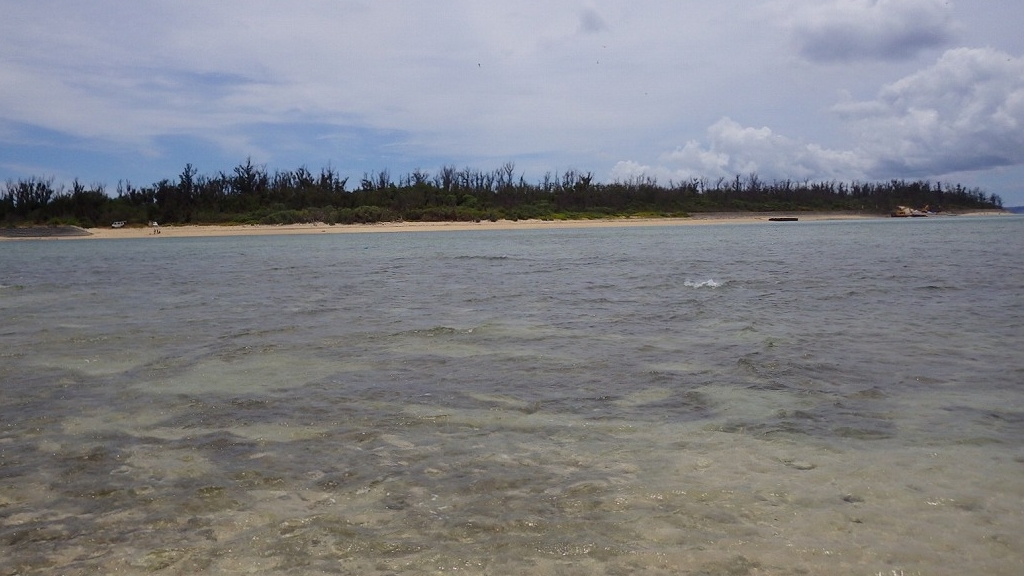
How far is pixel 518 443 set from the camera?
4133mm

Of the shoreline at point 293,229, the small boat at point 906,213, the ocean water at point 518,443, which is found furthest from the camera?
the small boat at point 906,213

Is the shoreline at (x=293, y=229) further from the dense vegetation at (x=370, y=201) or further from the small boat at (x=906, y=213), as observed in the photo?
the small boat at (x=906, y=213)

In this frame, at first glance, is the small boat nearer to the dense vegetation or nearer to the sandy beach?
the dense vegetation

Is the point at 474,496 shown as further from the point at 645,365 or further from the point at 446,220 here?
the point at 446,220

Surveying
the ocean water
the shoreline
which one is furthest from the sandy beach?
the ocean water

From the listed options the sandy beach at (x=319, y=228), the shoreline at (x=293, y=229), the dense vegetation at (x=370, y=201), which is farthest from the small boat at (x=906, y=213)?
the shoreline at (x=293, y=229)

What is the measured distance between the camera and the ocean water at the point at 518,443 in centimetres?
281

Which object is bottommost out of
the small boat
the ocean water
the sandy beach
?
the ocean water

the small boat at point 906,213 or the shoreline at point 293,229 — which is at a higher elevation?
the small boat at point 906,213

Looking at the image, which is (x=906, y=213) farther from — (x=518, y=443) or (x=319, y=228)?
(x=518, y=443)

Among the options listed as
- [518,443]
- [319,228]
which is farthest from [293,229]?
[518,443]

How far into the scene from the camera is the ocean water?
2.81 m

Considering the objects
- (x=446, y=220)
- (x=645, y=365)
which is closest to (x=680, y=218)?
(x=446, y=220)

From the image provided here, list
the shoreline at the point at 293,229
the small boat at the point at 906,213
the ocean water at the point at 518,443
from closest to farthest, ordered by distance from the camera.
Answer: the ocean water at the point at 518,443 < the shoreline at the point at 293,229 < the small boat at the point at 906,213
